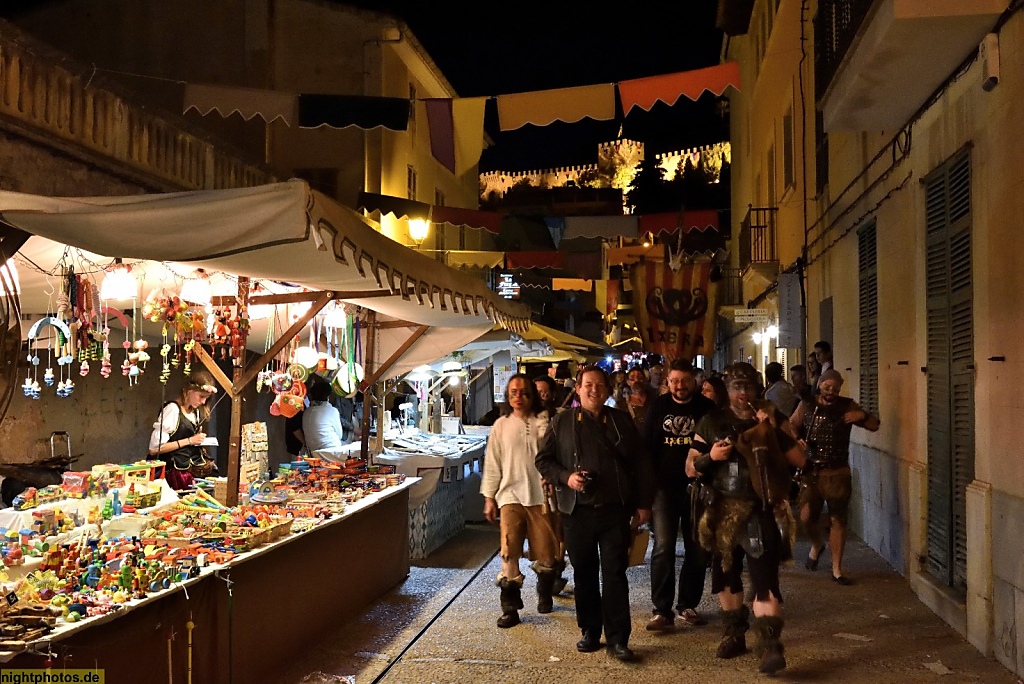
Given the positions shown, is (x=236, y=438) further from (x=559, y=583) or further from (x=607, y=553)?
(x=559, y=583)

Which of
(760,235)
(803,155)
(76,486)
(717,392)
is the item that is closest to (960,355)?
(717,392)

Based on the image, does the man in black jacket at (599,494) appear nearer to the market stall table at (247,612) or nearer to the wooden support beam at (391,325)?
the market stall table at (247,612)

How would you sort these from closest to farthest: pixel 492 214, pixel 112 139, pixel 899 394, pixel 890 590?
1. pixel 890 590
2. pixel 899 394
3. pixel 112 139
4. pixel 492 214

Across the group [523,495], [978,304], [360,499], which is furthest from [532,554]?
[978,304]

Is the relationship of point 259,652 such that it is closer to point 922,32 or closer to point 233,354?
point 233,354

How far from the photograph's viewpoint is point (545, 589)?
25.8 feet

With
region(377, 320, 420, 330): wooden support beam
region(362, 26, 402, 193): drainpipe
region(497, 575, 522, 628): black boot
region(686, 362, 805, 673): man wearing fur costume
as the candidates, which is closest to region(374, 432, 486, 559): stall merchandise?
region(377, 320, 420, 330): wooden support beam

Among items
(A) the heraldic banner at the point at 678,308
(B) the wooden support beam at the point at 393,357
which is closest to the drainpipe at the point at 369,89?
(A) the heraldic banner at the point at 678,308

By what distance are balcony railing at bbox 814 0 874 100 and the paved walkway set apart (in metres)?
4.87

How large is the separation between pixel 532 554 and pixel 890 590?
11.1 ft

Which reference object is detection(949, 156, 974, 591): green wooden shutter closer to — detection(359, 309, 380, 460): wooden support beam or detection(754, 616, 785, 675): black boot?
detection(754, 616, 785, 675): black boot

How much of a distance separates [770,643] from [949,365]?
3.03 meters

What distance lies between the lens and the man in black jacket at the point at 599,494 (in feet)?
20.7

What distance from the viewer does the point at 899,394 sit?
356 inches
